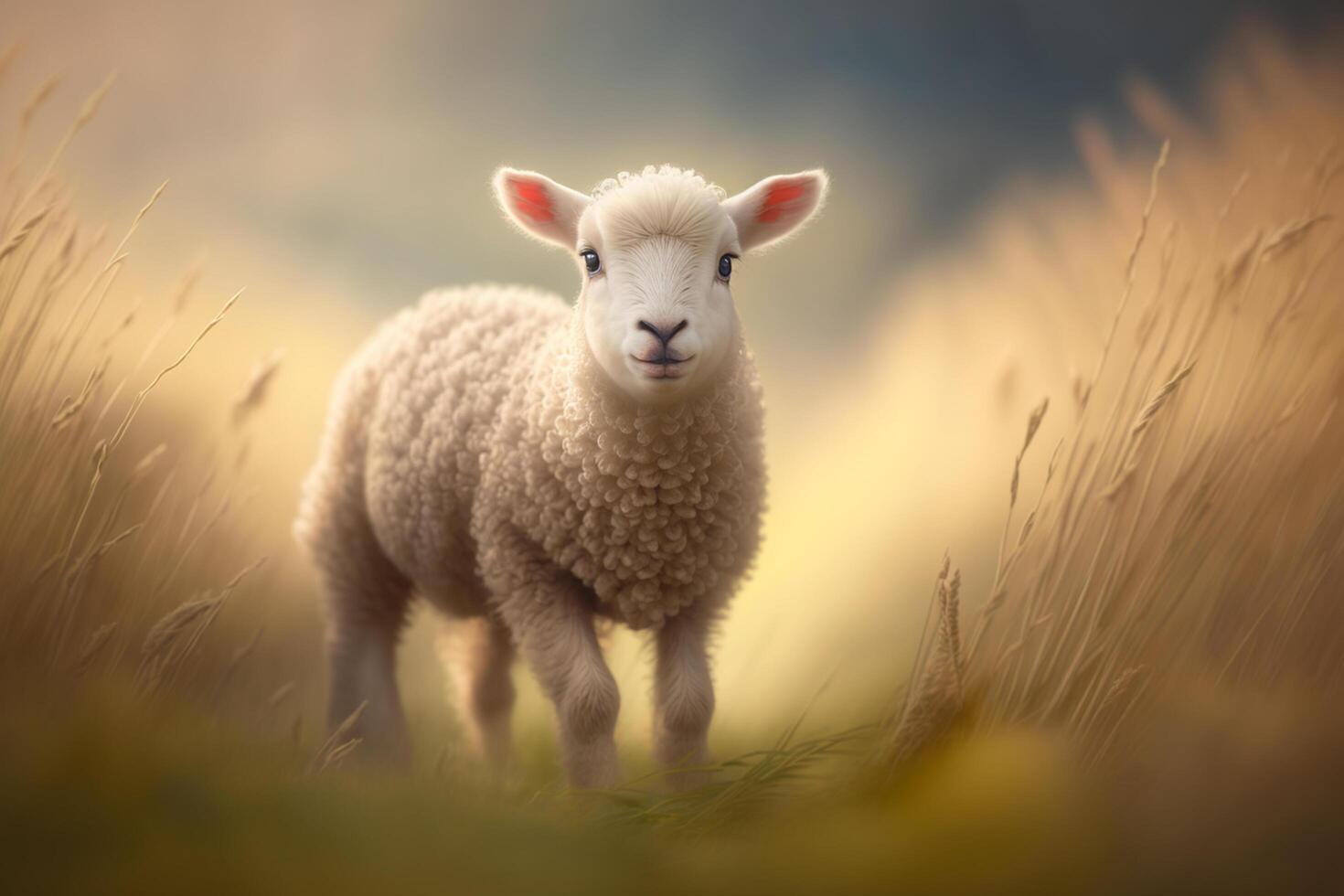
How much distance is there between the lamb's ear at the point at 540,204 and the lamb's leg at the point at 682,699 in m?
0.91

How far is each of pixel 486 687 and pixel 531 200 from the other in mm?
1527

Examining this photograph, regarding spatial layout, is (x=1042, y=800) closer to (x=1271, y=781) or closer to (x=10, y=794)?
(x=1271, y=781)

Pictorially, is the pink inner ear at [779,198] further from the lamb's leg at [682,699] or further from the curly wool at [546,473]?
the lamb's leg at [682,699]

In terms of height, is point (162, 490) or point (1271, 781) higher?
point (162, 490)

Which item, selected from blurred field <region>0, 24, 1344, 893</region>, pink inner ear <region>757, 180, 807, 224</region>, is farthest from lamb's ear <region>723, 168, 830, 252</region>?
blurred field <region>0, 24, 1344, 893</region>

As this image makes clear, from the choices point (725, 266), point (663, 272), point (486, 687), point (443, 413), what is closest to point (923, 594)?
point (725, 266)

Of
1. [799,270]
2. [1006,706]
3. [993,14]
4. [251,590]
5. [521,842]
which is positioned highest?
[993,14]

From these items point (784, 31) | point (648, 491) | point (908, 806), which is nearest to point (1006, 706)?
point (908, 806)

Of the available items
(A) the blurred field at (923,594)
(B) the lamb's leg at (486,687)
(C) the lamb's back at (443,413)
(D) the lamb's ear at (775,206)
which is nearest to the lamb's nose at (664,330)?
(D) the lamb's ear at (775,206)

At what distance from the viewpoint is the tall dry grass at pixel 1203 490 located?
5.74 ft

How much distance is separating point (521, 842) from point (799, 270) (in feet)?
8.29

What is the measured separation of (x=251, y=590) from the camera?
3.04 meters

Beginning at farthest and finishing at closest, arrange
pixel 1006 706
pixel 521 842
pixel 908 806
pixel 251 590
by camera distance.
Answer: pixel 251 590 < pixel 1006 706 < pixel 908 806 < pixel 521 842

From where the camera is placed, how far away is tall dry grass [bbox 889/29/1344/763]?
1.75 metres
